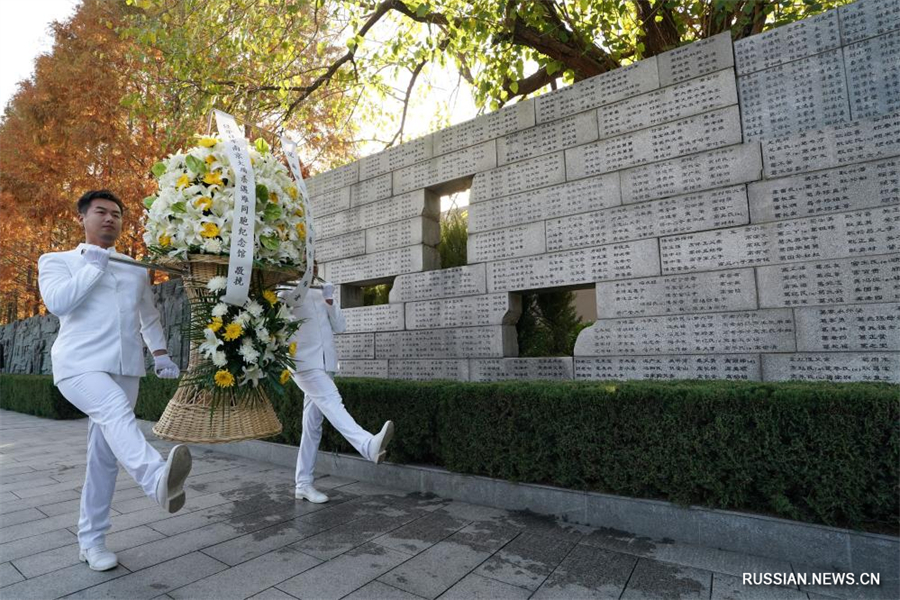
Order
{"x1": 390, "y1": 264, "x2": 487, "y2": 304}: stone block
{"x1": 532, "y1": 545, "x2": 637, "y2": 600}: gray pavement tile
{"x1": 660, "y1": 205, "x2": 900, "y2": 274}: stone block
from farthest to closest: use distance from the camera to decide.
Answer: {"x1": 390, "y1": 264, "x2": 487, "y2": 304}: stone block → {"x1": 660, "y1": 205, "x2": 900, "y2": 274}: stone block → {"x1": 532, "y1": 545, "x2": 637, "y2": 600}: gray pavement tile

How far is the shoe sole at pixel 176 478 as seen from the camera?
225 cm

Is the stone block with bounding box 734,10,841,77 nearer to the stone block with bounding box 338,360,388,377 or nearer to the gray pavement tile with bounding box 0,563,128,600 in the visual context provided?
the stone block with bounding box 338,360,388,377

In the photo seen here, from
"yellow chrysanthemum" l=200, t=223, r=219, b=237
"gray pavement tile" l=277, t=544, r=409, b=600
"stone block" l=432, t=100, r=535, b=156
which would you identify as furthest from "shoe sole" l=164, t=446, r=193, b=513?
"stone block" l=432, t=100, r=535, b=156

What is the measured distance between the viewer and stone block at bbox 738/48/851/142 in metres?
3.70

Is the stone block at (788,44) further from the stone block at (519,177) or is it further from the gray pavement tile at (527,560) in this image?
the gray pavement tile at (527,560)

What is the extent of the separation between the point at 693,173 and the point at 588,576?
11.2 ft

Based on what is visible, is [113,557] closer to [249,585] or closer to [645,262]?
[249,585]

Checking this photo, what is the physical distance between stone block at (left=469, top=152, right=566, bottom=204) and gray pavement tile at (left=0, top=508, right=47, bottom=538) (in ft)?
16.3

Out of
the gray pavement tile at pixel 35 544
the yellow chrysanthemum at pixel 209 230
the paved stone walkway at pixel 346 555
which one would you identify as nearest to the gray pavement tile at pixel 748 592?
the paved stone walkway at pixel 346 555

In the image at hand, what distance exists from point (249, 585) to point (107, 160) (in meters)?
13.8

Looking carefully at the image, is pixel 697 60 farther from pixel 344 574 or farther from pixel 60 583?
pixel 60 583

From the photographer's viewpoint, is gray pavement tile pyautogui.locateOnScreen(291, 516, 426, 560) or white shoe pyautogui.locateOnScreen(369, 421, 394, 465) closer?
gray pavement tile pyautogui.locateOnScreen(291, 516, 426, 560)

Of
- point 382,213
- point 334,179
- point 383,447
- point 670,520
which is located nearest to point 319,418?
point 383,447

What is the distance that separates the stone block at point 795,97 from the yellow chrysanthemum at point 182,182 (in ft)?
14.2
